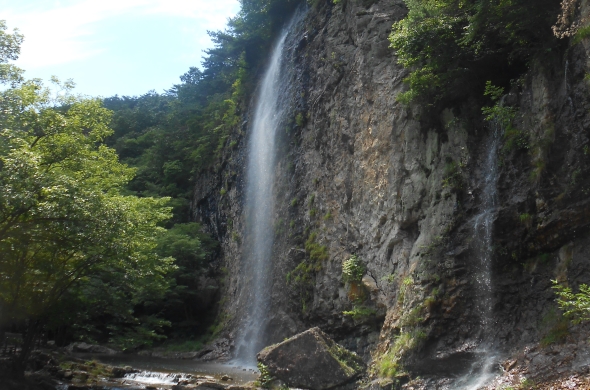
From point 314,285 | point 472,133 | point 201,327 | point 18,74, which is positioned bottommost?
point 201,327

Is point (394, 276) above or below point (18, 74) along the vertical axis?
below

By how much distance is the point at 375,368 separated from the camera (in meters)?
11.5

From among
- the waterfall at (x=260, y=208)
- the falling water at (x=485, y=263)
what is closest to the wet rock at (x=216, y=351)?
the waterfall at (x=260, y=208)

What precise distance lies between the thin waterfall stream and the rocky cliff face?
116cm

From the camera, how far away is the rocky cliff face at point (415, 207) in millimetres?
9617

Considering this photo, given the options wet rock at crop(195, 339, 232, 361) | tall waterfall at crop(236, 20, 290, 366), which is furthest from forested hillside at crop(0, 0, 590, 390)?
wet rock at crop(195, 339, 232, 361)

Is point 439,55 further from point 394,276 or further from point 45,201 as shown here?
point 45,201

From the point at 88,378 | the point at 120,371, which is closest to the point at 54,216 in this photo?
the point at 88,378

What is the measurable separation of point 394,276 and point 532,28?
6804mm

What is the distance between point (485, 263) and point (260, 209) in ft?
48.4

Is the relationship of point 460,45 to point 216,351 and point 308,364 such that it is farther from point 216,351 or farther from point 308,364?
point 216,351

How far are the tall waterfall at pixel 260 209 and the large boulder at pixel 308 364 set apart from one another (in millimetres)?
9226

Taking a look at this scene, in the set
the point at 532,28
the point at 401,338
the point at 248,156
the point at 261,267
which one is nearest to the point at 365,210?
the point at 401,338

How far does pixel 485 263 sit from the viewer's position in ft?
35.2
